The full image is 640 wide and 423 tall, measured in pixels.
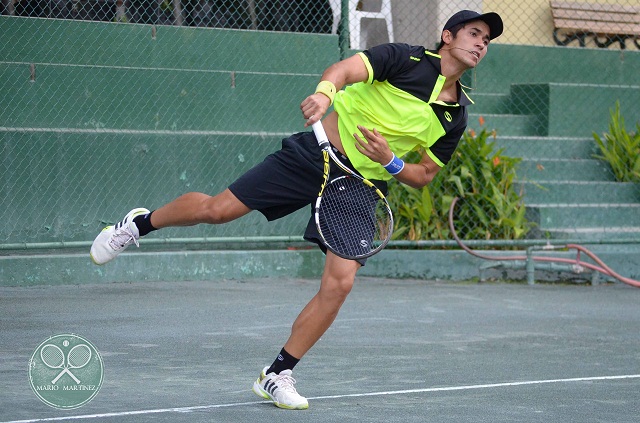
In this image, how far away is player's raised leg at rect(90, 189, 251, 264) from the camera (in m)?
5.49

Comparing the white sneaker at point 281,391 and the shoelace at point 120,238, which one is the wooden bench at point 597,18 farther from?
the white sneaker at point 281,391

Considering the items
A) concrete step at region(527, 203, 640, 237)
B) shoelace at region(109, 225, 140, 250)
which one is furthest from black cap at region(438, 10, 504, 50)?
concrete step at region(527, 203, 640, 237)

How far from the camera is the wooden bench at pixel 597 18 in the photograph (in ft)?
46.0

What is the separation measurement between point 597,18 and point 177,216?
9.64 metres

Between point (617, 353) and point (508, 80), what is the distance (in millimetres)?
6984

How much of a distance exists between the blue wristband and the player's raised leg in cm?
72

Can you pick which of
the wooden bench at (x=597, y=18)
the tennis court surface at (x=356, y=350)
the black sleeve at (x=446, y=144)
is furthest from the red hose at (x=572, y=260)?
the black sleeve at (x=446, y=144)

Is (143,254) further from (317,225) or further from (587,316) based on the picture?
(317,225)

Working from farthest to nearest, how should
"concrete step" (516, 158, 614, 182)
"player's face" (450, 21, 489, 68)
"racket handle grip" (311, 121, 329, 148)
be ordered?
"concrete step" (516, 158, 614, 182) < "player's face" (450, 21, 489, 68) < "racket handle grip" (311, 121, 329, 148)

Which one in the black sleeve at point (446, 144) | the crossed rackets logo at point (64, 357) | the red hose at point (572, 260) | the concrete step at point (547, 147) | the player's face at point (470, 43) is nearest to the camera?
the player's face at point (470, 43)

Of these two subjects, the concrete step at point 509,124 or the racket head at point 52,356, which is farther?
the concrete step at point 509,124

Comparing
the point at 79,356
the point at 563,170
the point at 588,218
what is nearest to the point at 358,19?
the point at 563,170

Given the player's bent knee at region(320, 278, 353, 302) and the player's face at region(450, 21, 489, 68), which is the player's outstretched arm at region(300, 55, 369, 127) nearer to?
the player's face at region(450, 21, 489, 68)

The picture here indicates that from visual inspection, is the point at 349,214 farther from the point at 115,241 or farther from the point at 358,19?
the point at 358,19
